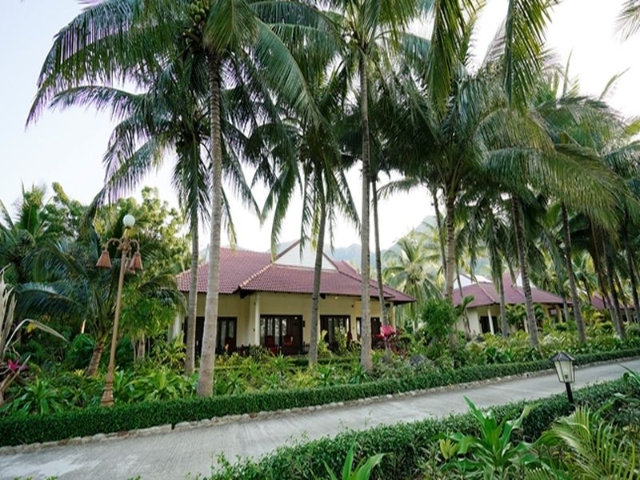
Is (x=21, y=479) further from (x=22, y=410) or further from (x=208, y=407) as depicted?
(x=208, y=407)

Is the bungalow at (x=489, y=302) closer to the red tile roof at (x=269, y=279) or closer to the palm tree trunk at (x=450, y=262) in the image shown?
the red tile roof at (x=269, y=279)

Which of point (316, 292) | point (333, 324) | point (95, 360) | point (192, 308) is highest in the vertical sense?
point (316, 292)

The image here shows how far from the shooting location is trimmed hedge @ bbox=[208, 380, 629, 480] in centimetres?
322

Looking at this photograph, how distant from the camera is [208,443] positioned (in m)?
5.66

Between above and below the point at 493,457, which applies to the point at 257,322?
above

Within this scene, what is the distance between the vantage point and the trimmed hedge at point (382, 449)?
3221 mm

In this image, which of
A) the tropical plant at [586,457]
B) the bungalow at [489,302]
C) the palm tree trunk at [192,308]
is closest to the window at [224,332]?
the palm tree trunk at [192,308]

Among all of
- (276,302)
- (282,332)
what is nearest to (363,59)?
(276,302)

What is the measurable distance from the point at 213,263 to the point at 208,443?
134 inches

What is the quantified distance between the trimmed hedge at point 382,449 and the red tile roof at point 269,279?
1155 cm

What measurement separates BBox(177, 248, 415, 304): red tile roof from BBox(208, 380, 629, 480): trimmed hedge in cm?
1155

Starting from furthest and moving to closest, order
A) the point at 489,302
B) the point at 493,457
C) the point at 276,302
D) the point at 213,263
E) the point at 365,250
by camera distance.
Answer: the point at 489,302, the point at 276,302, the point at 365,250, the point at 213,263, the point at 493,457

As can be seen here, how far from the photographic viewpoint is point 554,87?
13.1m

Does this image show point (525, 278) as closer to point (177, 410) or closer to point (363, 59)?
point (363, 59)
